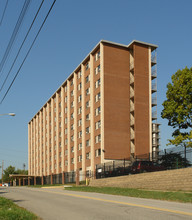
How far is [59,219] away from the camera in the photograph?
10.4 m

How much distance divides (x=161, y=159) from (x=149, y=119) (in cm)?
2687

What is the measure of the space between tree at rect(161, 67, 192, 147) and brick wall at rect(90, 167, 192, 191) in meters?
10.5

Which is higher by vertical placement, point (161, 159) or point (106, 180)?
point (161, 159)

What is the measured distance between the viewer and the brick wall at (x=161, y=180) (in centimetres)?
2375

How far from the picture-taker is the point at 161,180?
26.9 metres

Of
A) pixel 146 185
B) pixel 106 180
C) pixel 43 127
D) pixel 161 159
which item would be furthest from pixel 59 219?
pixel 43 127

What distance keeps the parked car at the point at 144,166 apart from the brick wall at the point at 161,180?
2521 millimetres

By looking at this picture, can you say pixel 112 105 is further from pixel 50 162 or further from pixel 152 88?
pixel 50 162

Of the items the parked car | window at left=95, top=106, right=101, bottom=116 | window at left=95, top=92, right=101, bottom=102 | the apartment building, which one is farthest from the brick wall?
window at left=95, top=92, right=101, bottom=102

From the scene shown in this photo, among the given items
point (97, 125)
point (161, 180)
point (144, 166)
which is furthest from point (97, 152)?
point (161, 180)

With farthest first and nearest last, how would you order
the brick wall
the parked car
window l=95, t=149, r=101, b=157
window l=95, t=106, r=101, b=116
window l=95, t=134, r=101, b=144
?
window l=95, t=106, r=101, b=116 → window l=95, t=134, r=101, b=144 → window l=95, t=149, r=101, b=157 → the parked car → the brick wall

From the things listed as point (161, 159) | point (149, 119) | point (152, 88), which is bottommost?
point (161, 159)

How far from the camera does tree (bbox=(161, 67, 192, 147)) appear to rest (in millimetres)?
40969

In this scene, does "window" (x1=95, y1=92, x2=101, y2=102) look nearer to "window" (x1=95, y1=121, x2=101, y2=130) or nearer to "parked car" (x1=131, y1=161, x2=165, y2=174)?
"window" (x1=95, y1=121, x2=101, y2=130)
